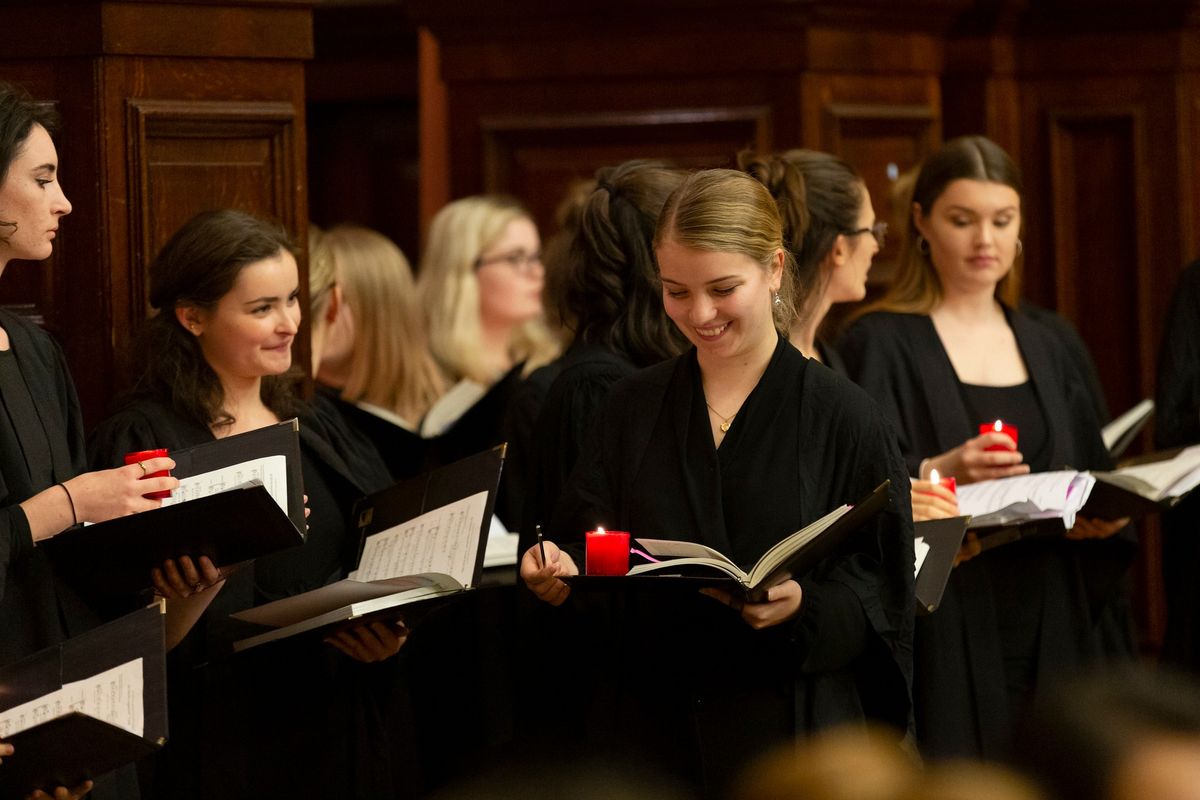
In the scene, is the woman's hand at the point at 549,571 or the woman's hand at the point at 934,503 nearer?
the woman's hand at the point at 549,571

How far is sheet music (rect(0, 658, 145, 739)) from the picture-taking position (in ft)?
8.65

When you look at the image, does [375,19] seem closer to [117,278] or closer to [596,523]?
[117,278]

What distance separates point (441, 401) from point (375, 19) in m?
2.74

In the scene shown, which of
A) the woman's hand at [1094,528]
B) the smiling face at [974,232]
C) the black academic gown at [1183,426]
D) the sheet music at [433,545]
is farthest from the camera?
the black academic gown at [1183,426]

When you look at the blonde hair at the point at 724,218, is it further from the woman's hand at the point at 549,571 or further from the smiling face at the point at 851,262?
the smiling face at the point at 851,262

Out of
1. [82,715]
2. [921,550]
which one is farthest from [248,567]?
[921,550]

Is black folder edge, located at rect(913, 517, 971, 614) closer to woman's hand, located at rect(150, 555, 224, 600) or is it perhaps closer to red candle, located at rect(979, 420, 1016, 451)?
red candle, located at rect(979, 420, 1016, 451)

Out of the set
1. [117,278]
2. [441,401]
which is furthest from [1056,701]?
[441,401]

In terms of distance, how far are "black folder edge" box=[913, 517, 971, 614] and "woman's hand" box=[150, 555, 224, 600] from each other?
135 centimetres

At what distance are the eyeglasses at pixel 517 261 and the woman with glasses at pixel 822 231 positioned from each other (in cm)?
178

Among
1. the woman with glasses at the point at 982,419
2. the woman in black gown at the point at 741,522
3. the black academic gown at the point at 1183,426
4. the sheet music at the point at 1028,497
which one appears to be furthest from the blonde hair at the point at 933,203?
the woman in black gown at the point at 741,522

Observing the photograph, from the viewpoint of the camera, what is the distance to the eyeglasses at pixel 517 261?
17.9 ft

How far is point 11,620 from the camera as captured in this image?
2.86m

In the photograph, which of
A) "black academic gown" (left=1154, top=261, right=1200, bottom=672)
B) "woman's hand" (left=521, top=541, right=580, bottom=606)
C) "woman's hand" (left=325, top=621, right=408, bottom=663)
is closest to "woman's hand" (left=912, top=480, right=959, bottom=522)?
"woman's hand" (left=521, top=541, right=580, bottom=606)
